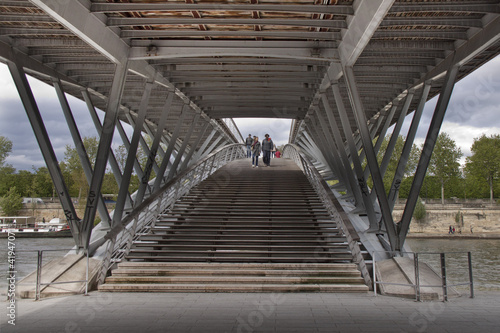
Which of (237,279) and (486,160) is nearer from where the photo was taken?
(237,279)

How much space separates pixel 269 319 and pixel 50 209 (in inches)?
2068

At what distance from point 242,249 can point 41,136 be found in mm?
5477

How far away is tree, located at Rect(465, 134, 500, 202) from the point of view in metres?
57.1

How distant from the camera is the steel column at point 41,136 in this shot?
9.68 m

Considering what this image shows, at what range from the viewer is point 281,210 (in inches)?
522

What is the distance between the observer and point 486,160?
57.6 metres

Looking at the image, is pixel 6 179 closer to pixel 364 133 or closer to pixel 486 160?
pixel 364 133

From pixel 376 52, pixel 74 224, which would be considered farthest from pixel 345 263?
pixel 74 224

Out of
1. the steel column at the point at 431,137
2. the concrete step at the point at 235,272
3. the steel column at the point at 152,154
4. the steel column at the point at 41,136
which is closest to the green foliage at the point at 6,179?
the steel column at the point at 152,154

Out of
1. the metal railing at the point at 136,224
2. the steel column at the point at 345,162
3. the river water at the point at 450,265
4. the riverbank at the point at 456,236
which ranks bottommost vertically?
the riverbank at the point at 456,236

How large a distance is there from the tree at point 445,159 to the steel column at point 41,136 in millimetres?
54459

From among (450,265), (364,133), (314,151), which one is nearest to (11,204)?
(314,151)

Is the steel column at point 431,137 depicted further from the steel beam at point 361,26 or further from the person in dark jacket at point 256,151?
the person in dark jacket at point 256,151

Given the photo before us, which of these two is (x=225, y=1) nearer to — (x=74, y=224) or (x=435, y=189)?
(x=74, y=224)
